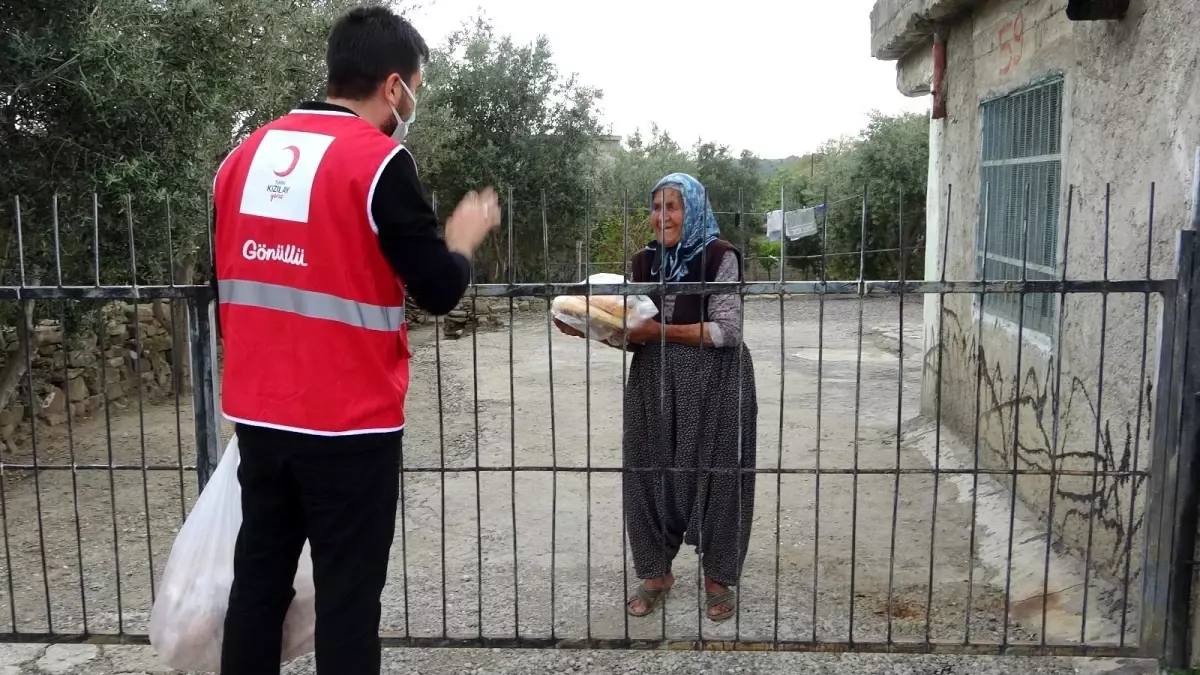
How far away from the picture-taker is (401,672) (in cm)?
333

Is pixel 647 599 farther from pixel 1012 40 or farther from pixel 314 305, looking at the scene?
pixel 1012 40

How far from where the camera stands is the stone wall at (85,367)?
6961 mm

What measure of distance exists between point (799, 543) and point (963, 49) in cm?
368

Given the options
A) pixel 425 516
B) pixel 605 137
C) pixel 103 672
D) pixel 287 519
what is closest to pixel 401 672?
pixel 103 672

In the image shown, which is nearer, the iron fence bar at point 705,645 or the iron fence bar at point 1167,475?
the iron fence bar at point 1167,475

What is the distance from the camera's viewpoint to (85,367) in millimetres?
8211

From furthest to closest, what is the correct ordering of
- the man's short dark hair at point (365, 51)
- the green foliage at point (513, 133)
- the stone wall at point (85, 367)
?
the green foliage at point (513, 133)
the stone wall at point (85, 367)
the man's short dark hair at point (365, 51)

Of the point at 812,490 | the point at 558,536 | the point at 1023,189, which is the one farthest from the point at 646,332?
the point at 1023,189

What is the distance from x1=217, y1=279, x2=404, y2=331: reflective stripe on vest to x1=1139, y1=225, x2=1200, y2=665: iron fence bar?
92.0 inches

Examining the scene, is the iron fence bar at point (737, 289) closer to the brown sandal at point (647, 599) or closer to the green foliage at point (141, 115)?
the green foliage at point (141, 115)

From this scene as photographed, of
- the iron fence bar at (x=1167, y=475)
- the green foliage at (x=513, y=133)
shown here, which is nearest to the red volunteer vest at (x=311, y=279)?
the iron fence bar at (x=1167, y=475)

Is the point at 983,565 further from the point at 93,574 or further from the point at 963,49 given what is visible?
the point at 93,574

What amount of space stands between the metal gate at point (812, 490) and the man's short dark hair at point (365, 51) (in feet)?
2.02

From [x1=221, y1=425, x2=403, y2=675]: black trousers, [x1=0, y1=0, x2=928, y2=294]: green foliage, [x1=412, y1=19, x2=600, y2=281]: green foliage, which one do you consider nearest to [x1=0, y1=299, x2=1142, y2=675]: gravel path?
[x1=221, y1=425, x2=403, y2=675]: black trousers
